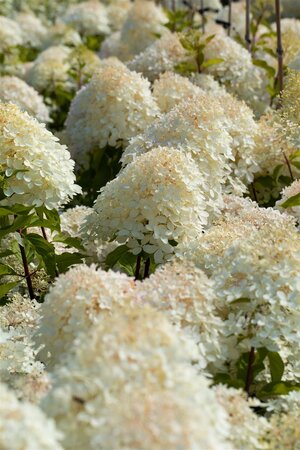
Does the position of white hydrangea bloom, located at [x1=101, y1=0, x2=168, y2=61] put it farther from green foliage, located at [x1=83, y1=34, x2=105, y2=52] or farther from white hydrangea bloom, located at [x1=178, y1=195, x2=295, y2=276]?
white hydrangea bloom, located at [x1=178, y1=195, x2=295, y2=276]

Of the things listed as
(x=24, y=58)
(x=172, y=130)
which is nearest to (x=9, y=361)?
(x=172, y=130)

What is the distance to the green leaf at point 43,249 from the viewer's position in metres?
3.19

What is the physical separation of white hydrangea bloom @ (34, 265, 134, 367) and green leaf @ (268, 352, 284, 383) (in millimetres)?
479

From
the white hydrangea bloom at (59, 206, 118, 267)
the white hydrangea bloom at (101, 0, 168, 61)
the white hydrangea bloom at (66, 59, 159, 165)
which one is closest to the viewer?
the white hydrangea bloom at (59, 206, 118, 267)

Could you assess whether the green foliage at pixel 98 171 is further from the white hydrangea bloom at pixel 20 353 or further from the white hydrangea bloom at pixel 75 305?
the white hydrangea bloom at pixel 75 305

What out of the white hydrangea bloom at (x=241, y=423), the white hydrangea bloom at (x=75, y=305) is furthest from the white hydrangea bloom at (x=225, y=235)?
the white hydrangea bloom at (x=241, y=423)

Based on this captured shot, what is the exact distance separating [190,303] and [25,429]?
0.78 m

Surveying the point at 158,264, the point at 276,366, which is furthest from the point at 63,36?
the point at 276,366

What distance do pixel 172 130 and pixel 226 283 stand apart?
1165 mm

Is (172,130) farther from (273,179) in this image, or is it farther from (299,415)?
(299,415)

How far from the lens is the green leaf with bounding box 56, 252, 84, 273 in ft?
10.9

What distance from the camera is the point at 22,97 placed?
5.41m

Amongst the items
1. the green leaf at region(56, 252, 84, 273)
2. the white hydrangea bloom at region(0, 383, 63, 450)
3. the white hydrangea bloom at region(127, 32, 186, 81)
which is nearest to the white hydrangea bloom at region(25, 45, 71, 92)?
the white hydrangea bloom at region(127, 32, 186, 81)

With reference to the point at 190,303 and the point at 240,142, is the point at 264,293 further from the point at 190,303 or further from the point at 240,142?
the point at 240,142
